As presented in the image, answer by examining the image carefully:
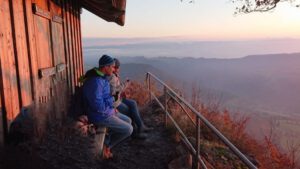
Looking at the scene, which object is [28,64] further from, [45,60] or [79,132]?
[79,132]

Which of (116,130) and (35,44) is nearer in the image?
(35,44)

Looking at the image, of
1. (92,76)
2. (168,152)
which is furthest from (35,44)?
(168,152)

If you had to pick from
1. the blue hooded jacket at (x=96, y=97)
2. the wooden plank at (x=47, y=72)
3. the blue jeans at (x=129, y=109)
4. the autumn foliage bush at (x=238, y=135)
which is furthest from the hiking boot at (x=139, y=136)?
the wooden plank at (x=47, y=72)

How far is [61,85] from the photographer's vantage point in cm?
706

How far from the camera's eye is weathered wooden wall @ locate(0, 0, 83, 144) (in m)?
4.27

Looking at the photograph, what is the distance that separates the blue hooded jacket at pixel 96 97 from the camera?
5281mm

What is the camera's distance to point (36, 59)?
5340 mm

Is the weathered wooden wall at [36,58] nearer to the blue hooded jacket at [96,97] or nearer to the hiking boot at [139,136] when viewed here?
the blue hooded jacket at [96,97]

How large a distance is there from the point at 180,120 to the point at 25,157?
449 centimetres

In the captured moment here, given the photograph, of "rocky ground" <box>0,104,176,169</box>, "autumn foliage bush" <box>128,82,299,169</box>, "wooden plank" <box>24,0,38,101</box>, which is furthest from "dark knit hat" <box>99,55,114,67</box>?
"autumn foliage bush" <box>128,82,299,169</box>

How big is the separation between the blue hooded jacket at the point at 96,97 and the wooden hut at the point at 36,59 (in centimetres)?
68

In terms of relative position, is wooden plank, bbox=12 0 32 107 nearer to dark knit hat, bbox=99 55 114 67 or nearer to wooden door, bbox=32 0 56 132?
wooden door, bbox=32 0 56 132

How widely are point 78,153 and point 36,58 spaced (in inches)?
59.0

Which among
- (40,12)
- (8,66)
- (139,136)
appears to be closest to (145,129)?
(139,136)
